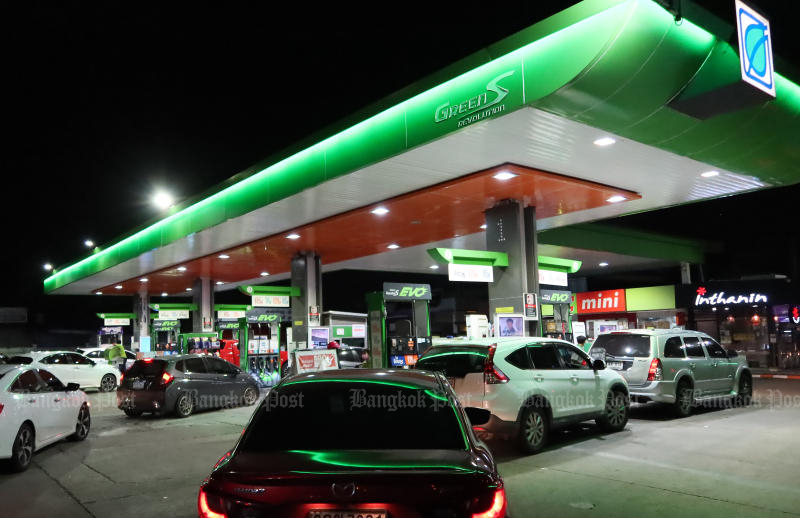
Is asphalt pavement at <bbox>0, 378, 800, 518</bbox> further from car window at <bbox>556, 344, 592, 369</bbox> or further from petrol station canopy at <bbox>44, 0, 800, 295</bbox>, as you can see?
petrol station canopy at <bbox>44, 0, 800, 295</bbox>

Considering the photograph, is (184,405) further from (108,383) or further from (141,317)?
(141,317)

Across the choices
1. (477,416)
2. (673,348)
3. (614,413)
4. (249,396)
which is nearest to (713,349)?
(673,348)

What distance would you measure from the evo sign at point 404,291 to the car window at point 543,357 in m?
6.81

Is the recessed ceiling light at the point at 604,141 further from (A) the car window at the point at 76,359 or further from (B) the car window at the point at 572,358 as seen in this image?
(A) the car window at the point at 76,359

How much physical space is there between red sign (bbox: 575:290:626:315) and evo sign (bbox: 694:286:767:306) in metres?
4.14

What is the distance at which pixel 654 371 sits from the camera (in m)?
11.8

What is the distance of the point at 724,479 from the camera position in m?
7.14

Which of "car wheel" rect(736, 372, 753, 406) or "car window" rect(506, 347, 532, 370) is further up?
"car window" rect(506, 347, 532, 370)

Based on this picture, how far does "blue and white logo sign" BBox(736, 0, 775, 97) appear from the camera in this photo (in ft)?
26.6

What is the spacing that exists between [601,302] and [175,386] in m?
24.1

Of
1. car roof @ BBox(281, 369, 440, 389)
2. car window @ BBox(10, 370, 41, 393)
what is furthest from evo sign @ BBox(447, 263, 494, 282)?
car roof @ BBox(281, 369, 440, 389)

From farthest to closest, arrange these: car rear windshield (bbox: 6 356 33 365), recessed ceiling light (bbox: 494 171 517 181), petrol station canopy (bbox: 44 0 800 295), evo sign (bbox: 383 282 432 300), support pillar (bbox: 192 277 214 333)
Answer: support pillar (bbox: 192 277 214 333) → car rear windshield (bbox: 6 356 33 365) → evo sign (bbox: 383 282 432 300) → recessed ceiling light (bbox: 494 171 517 181) → petrol station canopy (bbox: 44 0 800 295)

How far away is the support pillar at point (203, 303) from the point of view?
3167 centimetres

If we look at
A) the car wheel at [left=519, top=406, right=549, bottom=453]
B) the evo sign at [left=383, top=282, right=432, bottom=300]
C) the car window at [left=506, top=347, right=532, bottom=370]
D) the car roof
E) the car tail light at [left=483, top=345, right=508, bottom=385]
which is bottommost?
the car wheel at [left=519, top=406, right=549, bottom=453]
